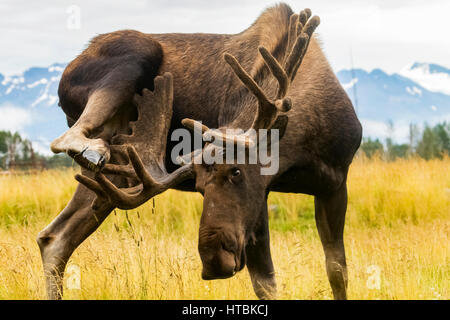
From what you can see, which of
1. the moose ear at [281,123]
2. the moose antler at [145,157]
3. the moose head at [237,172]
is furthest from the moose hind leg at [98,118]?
the moose ear at [281,123]

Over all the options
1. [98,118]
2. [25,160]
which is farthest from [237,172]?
[25,160]

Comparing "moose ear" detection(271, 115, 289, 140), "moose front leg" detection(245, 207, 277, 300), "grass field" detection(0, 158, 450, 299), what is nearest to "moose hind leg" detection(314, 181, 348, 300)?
"grass field" detection(0, 158, 450, 299)

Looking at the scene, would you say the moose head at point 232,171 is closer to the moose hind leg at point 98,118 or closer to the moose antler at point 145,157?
the moose antler at point 145,157

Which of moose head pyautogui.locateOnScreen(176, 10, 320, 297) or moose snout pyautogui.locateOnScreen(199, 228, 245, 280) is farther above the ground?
moose head pyautogui.locateOnScreen(176, 10, 320, 297)

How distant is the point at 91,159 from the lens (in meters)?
4.14

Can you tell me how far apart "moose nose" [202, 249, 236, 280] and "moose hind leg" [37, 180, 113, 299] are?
1.47 meters

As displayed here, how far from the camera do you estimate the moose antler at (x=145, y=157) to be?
4.23 metres

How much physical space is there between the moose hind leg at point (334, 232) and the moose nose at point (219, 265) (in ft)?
5.35

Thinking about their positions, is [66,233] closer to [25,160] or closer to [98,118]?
[98,118]

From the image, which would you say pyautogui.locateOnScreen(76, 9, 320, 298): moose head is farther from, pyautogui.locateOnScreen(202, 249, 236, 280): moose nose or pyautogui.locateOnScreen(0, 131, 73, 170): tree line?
pyautogui.locateOnScreen(0, 131, 73, 170): tree line

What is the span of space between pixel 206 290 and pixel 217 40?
7.55 feet

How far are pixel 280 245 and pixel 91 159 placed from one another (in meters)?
3.84

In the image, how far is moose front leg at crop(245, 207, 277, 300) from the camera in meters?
4.88
